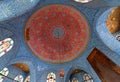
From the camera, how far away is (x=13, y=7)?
350 inches

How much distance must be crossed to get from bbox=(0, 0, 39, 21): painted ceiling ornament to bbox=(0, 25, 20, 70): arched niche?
1251 mm

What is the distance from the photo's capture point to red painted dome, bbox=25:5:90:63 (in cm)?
1077

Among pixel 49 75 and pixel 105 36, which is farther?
pixel 49 75

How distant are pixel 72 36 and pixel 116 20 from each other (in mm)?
2996

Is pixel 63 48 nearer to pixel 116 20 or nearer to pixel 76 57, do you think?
pixel 76 57

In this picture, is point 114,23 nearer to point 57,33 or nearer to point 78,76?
point 57,33

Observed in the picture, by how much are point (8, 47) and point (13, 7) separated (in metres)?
2.58

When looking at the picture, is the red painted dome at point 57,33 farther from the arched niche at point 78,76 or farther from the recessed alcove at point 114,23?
the recessed alcove at point 114,23

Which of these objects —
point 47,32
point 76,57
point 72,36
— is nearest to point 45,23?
point 47,32

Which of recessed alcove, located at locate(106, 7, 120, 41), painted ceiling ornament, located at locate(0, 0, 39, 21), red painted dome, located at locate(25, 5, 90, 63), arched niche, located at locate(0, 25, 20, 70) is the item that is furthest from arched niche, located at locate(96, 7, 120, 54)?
arched niche, located at locate(0, 25, 20, 70)

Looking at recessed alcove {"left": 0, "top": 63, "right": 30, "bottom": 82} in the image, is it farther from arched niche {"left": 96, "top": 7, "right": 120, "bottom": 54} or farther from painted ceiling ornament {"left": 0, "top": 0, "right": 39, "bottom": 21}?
arched niche {"left": 96, "top": 7, "right": 120, "bottom": 54}

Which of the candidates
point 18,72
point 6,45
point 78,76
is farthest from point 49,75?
point 6,45

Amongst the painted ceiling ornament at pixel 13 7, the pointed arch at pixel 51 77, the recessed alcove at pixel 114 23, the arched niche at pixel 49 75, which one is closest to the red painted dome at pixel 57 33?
the arched niche at pixel 49 75

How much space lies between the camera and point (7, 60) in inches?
419
